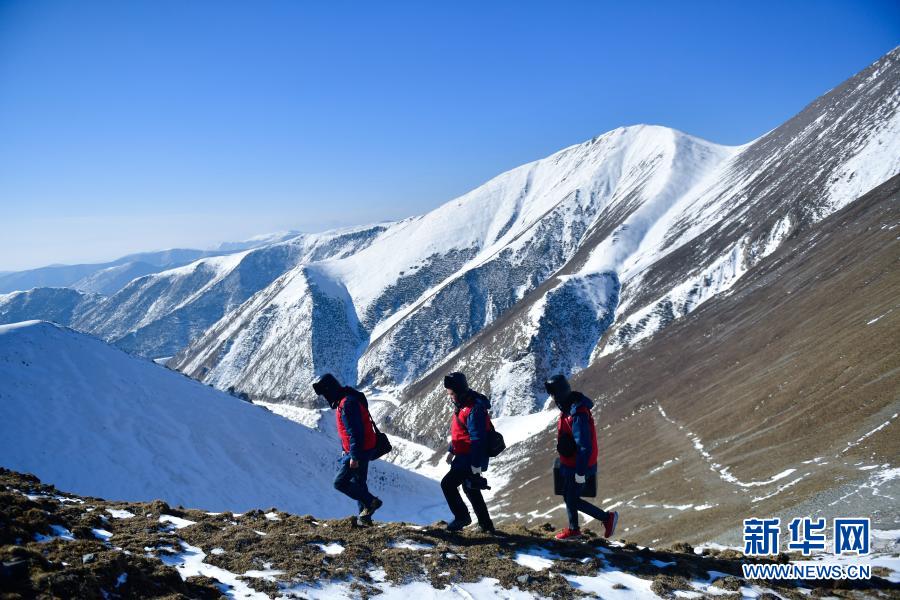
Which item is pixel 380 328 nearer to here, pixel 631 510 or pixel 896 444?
pixel 631 510

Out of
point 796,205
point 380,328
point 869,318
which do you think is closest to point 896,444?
point 869,318

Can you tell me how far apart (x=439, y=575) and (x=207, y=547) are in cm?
444

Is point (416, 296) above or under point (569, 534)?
above

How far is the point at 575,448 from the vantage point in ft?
37.2

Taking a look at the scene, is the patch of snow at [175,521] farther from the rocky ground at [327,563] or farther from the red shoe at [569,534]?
the red shoe at [569,534]

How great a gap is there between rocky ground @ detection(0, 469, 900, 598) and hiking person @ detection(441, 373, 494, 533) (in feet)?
2.60

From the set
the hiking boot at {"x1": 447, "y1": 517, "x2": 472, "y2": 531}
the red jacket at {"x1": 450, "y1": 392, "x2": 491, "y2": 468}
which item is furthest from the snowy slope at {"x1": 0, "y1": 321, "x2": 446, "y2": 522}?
the red jacket at {"x1": 450, "y1": 392, "x2": 491, "y2": 468}

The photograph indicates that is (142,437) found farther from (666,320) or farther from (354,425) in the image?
(666,320)

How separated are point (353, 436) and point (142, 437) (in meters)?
25.3

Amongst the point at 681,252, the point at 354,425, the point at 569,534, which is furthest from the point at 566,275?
the point at 354,425

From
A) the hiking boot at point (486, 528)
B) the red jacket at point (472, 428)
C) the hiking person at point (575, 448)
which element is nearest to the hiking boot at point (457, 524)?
the hiking boot at point (486, 528)

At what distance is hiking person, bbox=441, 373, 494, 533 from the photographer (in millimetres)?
10445

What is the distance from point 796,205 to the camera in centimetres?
9625

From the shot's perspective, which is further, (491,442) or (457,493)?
(457,493)
